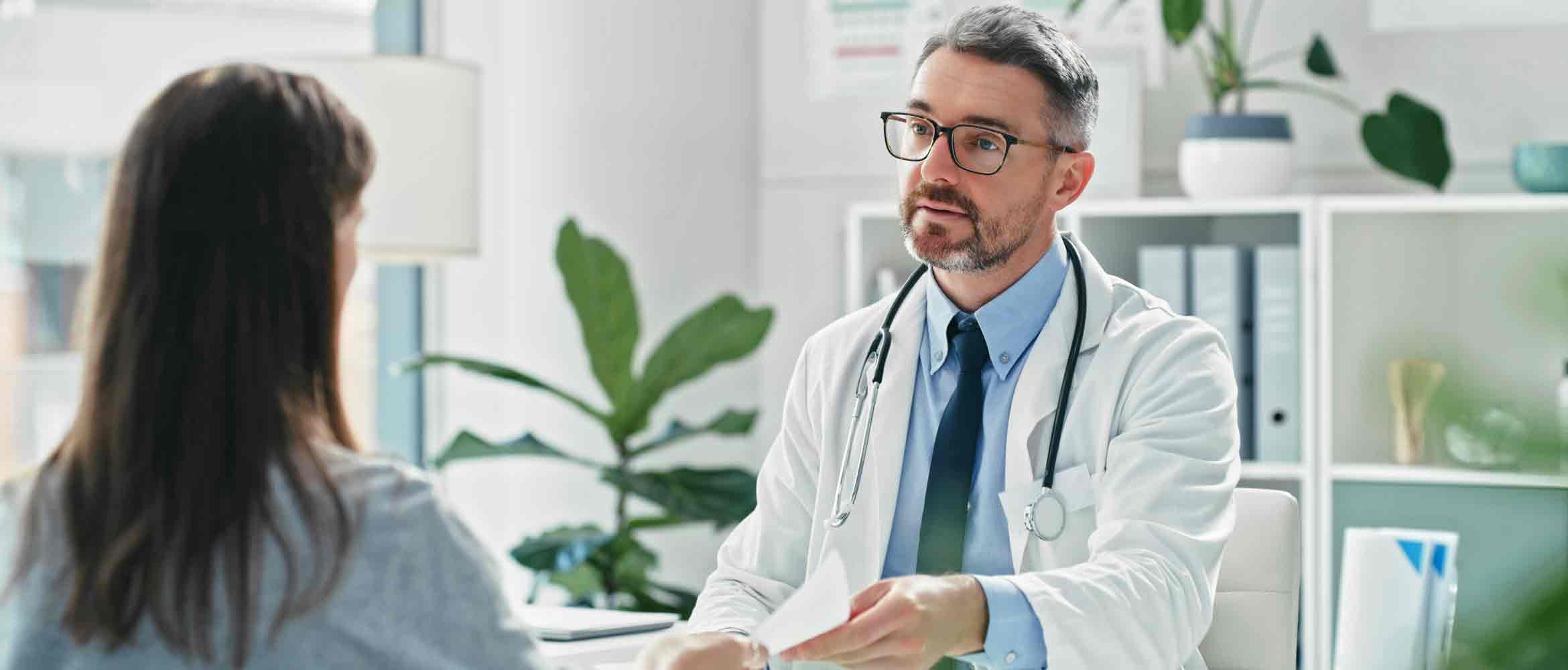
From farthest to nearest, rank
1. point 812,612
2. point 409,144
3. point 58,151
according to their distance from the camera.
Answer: point 58,151 < point 409,144 < point 812,612

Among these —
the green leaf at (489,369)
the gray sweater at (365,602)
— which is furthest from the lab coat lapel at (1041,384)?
the green leaf at (489,369)

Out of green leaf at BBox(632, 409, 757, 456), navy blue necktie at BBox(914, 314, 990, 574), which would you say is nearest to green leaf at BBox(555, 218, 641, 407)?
green leaf at BBox(632, 409, 757, 456)

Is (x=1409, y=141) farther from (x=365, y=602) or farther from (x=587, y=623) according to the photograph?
(x=365, y=602)

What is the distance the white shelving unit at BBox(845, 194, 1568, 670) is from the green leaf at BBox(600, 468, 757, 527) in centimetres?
47

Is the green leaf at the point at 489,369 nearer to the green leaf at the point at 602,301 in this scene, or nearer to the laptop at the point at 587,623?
the green leaf at the point at 602,301

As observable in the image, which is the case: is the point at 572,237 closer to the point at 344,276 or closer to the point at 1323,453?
the point at 1323,453

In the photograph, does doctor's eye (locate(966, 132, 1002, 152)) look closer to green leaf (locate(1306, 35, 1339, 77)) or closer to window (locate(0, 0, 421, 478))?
window (locate(0, 0, 421, 478))

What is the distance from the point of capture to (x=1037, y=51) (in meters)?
1.64

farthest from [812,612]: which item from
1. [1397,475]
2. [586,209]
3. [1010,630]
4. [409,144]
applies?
[586,209]

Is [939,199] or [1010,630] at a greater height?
[939,199]

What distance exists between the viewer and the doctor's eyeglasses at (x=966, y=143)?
1.66 m

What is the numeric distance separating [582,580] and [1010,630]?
5.56 ft

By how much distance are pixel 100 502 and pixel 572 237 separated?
6.16 feet

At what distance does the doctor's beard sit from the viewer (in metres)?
1.65
